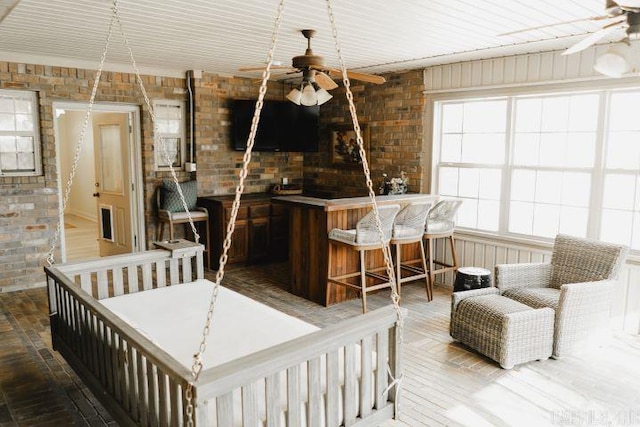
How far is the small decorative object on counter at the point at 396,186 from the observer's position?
19.5 feet

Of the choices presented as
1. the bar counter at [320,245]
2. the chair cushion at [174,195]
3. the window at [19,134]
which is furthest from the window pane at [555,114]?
the window at [19,134]

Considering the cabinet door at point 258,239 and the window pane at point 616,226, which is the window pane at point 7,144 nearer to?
the cabinet door at point 258,239

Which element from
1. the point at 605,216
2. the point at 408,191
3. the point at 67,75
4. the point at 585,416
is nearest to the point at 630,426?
the point at 585,416

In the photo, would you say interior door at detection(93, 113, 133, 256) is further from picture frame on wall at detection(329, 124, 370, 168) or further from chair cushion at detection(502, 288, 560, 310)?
chair cushion at detection(502, 288, 560, 310)

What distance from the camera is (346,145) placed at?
700 centimetres

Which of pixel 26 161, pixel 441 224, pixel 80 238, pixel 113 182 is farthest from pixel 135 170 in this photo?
pixel 441 224

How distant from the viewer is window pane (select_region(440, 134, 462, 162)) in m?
5.79

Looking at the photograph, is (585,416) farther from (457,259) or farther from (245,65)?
(245,65)

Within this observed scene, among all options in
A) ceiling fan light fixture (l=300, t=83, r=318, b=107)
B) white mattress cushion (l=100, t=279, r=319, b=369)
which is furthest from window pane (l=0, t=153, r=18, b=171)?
ceiling fan light fixture (l=300, t=83, r=318, b=107)

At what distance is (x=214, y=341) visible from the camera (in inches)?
107

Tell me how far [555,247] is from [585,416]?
5.62 feet

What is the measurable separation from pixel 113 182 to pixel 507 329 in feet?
18.2

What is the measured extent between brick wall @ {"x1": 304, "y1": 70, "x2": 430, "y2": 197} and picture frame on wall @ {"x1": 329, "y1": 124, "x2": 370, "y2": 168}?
0.21 feet

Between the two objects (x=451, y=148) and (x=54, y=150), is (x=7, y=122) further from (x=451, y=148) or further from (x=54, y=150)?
(x=451, y=148)
